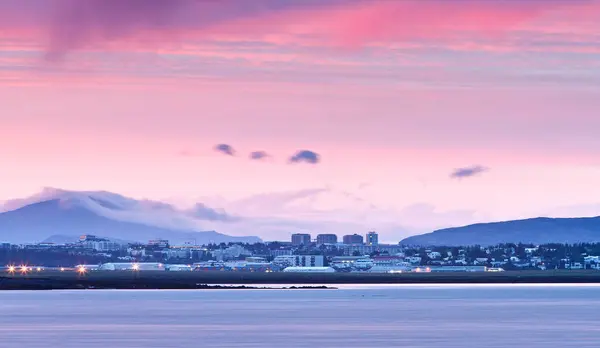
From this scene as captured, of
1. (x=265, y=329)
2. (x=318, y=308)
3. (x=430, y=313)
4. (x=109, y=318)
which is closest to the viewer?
(x=265, y=329)

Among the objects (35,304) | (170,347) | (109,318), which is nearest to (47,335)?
(170,347)

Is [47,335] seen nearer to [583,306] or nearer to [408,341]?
[408,341]

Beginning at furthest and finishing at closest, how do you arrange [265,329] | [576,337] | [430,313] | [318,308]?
[318,308], [430,313], [265,329], [576,337]

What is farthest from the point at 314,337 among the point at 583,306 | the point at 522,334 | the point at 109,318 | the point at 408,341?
the point at 583,306

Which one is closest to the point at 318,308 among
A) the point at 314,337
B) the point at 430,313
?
the point at 430,313

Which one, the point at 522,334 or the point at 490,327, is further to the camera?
the point at 490,327

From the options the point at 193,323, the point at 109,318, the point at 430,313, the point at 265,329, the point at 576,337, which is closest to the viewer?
the point at 576,337

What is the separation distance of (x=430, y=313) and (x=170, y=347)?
1379 inches

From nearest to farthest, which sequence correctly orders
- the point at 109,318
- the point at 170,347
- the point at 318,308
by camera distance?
the point at 170,347, the point at 109,318, the point at 318,308

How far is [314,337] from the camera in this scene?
65.3 meters

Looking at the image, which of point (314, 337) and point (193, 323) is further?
point (193, 323)

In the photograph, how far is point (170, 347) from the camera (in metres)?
59.0

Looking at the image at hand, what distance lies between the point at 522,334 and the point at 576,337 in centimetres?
347

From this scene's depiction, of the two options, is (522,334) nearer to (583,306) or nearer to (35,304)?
(583,306)
